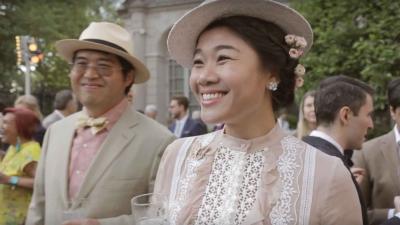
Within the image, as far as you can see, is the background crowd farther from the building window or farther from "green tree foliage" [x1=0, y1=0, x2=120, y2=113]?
the building window

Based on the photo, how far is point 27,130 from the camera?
4.42 m

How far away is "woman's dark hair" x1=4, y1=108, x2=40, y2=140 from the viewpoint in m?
4.38

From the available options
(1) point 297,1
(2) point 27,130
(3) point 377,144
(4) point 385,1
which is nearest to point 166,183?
(3) point 377,144

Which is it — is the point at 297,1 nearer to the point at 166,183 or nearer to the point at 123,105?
the point at 123,105

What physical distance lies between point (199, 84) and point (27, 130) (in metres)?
2.95

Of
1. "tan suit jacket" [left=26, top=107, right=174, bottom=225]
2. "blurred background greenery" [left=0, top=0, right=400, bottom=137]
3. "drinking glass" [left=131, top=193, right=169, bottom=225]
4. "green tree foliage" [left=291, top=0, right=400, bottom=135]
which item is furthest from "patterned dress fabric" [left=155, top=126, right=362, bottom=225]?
"green tree foliage" [left=291, top=0, right=400, bottom=135]

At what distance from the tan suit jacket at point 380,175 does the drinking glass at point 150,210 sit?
6.84 ft

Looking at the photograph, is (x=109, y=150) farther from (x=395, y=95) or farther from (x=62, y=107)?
(x=62, y=107)

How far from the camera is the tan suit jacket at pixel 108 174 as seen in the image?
8.95 ft

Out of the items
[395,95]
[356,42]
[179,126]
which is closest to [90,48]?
[395,95]

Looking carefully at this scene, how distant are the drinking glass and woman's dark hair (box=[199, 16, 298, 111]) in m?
0.64

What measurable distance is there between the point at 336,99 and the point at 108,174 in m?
1.48

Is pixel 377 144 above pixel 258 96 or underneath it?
underneath

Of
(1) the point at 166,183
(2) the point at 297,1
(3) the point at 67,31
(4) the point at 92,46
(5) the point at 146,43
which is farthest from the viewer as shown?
(5) the point at 146,43
